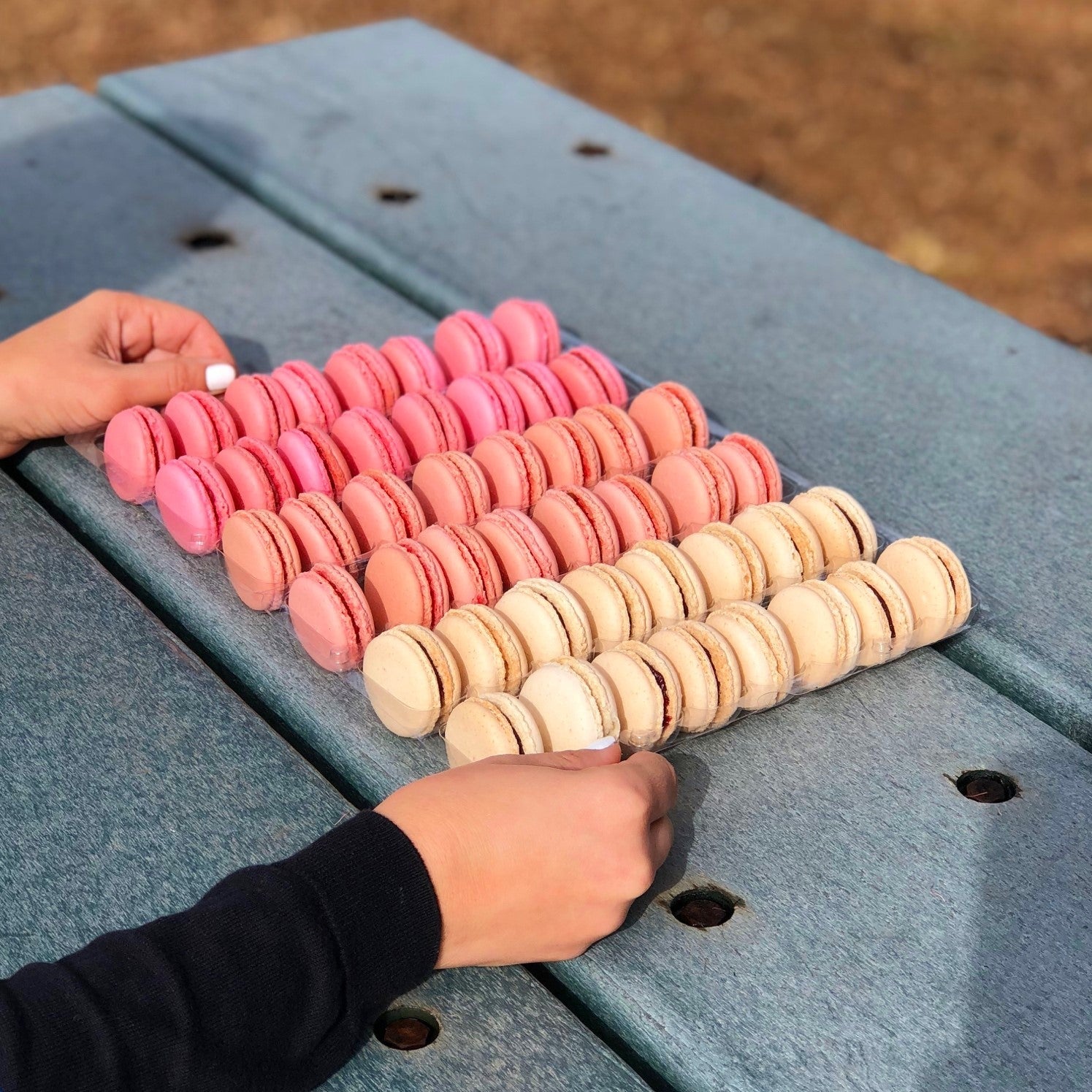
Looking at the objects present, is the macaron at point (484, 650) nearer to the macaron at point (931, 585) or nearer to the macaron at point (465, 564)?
the macaron at point (465, 564)

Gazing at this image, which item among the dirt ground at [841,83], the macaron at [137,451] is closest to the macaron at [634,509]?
the macaron at [137,451]

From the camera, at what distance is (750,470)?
4.71 ft

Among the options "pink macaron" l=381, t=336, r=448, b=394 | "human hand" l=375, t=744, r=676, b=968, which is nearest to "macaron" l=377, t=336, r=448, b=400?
"pink macaron" l=381, t=336, r=448, b=394

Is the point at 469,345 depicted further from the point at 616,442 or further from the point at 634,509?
the point at 634,509

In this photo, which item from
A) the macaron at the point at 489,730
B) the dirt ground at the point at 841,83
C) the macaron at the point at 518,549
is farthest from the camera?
the dirt ground at the point at 841,83

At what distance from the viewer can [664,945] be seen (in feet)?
3.31

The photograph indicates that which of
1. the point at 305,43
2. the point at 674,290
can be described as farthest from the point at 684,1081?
the point at 305,43

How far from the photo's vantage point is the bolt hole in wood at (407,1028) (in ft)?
3.10

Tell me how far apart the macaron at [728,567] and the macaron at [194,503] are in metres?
0.47

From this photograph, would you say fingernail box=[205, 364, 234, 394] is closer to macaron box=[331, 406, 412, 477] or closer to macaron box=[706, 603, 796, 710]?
macaron box=[331, 406, 412, 477]

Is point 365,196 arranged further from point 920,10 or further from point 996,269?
point 920,10

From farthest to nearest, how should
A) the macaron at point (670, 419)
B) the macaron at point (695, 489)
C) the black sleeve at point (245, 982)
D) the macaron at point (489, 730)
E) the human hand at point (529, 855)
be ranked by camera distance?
the macaron at point (670, 419), the macaron at point (695, 489), the macaron at point (489, 730), the human hand at point (529, 855), the black sleeve at point (245, 982)

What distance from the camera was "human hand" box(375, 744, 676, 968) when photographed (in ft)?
3.18

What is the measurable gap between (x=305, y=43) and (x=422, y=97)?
0.40 meters
